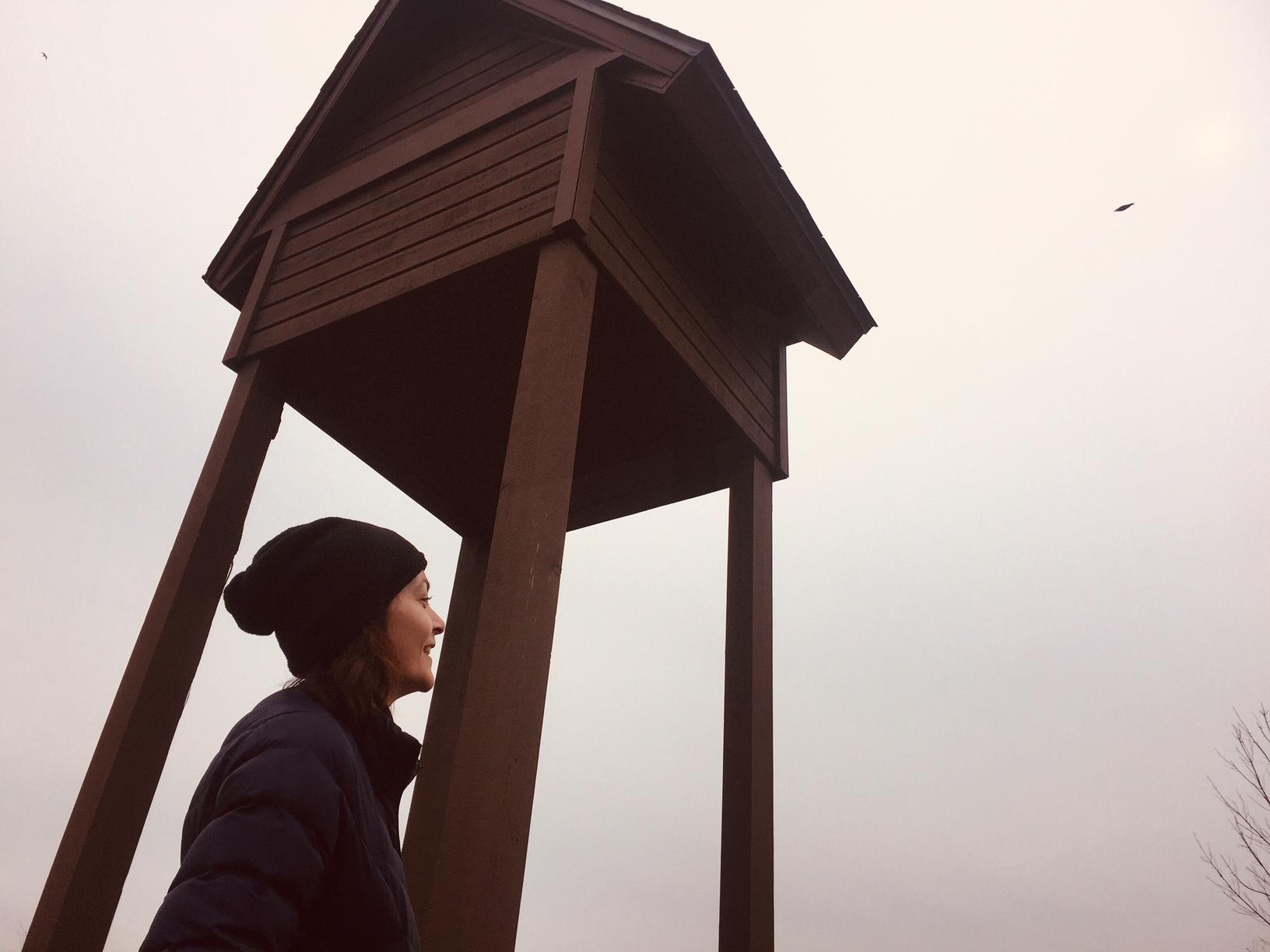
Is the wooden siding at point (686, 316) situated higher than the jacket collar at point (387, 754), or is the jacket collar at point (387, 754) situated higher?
the wooden siding at point (686, 316)

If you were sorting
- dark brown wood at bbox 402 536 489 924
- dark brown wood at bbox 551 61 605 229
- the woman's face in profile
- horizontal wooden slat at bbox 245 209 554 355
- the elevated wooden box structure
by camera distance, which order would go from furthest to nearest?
1. dark brown wood at bbox 402 536 489 924
2. horizontal wooden slat at bbox 245 209 554 355
3. dark brown wood at bbox 551 61 605 229
4. the elevated wooden box structure
5. the woman's face in profile

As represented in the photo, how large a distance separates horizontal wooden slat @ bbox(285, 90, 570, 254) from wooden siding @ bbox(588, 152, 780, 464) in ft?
1.31

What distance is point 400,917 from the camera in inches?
60.5

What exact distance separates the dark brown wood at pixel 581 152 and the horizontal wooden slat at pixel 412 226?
10 centimetres

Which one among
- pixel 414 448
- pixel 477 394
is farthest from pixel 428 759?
pixel 477 394

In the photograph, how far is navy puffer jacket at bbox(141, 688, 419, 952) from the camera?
3.94 feet

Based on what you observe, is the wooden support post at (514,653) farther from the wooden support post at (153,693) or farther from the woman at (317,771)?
the wooden support post at (153,693)

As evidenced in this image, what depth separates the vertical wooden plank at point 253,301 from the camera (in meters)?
4.91

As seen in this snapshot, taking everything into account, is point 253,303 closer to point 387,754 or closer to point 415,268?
point 415,268

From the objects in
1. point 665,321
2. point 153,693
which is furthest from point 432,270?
point 153,693

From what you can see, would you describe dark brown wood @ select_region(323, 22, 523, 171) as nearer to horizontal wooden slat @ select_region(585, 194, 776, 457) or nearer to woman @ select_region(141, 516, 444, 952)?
horizontal wooden slat @ select_region(585, 194, 776, 457)

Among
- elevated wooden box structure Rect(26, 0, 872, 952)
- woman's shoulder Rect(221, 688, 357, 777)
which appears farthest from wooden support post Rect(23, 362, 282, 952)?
woman's shoulder Rect(221, 688, 357, 777)

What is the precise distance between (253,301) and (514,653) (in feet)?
11.2

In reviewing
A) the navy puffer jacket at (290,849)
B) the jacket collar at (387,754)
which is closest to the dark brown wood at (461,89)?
the jacket collar at (387,754)
